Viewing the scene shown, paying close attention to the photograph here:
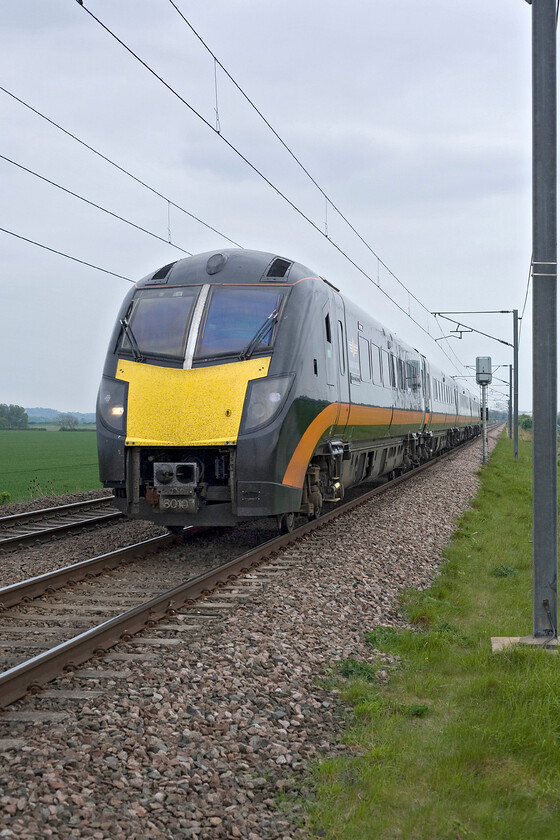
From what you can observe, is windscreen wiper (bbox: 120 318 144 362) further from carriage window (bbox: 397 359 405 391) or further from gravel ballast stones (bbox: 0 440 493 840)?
carriage window (bbox: 397 359 405 391)

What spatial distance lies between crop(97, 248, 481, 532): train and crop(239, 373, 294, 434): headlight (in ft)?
0.04

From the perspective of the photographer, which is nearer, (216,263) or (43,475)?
(216,263)

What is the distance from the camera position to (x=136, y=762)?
3.65 m

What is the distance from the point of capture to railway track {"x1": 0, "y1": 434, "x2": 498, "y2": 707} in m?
4.72

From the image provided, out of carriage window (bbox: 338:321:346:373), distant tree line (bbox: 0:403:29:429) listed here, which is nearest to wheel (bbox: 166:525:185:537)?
carriage window (bbox: 338:321:346:373)

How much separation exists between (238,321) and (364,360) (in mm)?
4710

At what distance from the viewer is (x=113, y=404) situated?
8.98m

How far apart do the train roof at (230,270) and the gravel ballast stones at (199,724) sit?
374 cm

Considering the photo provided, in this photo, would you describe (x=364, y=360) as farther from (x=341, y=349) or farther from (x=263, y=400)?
(x=263, y=400)

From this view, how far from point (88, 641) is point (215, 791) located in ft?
6.67

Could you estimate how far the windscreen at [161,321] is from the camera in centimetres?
906

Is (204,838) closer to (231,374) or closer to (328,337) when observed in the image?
(231,374)

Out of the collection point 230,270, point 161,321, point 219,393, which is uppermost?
point 230,270

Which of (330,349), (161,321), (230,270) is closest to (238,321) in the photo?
(230,270)
